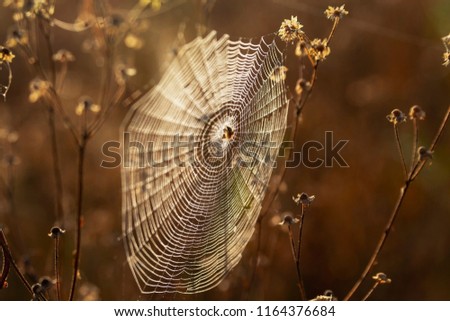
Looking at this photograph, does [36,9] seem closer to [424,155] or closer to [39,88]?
[39,88]

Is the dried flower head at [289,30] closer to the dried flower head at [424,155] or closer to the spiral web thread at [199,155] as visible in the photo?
the spiral web thread at [199,155]

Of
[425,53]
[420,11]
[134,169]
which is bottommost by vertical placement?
[134,169]

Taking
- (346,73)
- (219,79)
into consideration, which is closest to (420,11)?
(346,73)

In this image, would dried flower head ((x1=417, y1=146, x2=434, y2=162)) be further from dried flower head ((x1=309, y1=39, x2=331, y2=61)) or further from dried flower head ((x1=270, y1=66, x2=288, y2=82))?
dried flower head ((x1=270, y1=66, x2=288, y2=82))

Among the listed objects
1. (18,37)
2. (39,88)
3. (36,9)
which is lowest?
(39,88)

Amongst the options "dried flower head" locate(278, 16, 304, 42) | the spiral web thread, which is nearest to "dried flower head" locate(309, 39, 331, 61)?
"dried flower head" locate(278, 16, 304, 42)

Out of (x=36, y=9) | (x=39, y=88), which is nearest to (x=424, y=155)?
(x=36, y=9)

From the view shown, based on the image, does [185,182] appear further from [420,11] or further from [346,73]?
[420,11]
